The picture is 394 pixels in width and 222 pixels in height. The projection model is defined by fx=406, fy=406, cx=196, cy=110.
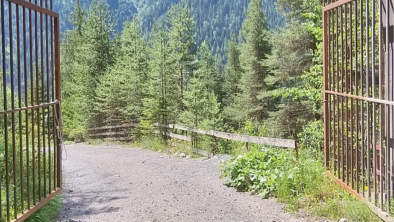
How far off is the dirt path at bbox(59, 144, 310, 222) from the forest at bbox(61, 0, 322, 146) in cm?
428

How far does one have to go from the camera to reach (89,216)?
618 centimetres

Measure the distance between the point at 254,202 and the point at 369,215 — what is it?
2.23 metres

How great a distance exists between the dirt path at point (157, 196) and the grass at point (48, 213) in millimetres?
131

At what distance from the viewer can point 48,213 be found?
228 inches

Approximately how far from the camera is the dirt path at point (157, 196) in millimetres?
6117

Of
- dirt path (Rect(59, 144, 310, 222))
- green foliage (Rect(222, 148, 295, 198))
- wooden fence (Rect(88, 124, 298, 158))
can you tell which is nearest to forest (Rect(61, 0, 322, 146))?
wooden fence (Rect(88, 124, 298, 158))

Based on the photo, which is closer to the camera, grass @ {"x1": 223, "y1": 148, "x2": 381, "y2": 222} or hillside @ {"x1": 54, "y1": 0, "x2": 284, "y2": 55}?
grass @ {"x1": 223, "y1": 148, "x2": 381, "y2": 222}

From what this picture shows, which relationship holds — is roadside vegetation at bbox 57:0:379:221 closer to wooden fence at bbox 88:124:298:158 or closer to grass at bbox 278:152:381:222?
grass at bbox 278:152:381:222

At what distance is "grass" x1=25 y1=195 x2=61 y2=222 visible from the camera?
5.25 meters

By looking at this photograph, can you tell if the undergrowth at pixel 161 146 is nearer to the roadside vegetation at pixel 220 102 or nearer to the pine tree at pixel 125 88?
the roadside vegetation at pixel 220 102

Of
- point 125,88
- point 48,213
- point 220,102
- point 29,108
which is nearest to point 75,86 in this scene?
point 125,88

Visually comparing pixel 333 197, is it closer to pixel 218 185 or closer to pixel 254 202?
pixel 254 202

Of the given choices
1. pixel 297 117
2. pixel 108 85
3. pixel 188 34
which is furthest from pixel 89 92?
pixel 297 117

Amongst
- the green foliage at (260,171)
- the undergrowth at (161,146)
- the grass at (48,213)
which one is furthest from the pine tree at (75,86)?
the grass at (48,213)
